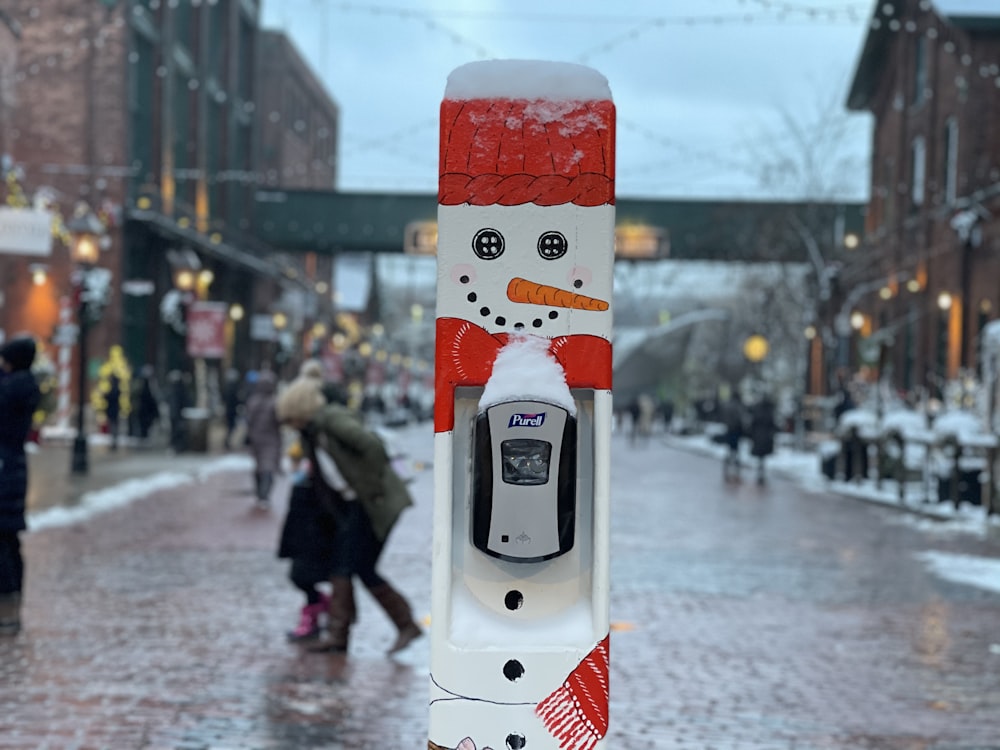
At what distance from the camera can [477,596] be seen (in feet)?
15.1

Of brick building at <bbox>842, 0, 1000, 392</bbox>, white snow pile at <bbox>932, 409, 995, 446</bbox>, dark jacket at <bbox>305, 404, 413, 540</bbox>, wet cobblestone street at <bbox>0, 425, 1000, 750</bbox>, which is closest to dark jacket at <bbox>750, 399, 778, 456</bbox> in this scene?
brick building at <bbox>842, 0, 1000, 392</bbox>

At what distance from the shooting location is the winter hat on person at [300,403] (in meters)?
8.95

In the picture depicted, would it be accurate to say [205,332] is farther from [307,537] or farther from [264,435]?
[307,537]

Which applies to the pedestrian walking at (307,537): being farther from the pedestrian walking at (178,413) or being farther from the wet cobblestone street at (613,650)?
the pedestrian walking at (178,413)

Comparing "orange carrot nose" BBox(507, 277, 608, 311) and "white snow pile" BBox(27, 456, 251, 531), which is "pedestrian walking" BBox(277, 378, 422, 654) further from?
"white snow pile" BBox(27, 456, 251, 531)

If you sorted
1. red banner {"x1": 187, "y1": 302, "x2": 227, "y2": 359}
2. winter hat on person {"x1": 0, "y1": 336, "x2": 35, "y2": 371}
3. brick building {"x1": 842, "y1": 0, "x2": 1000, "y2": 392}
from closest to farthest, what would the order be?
winter hat on person {"x1": 0, "y1": 336, "x2": 35, "y2": 371}
red banner {"x1": 187, "y1": 302, "x2": 227, "y2": 359}
brick building {"x1": 842, "y1": 0, "x2": 1000, "y2": 392}

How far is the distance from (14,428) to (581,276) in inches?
216

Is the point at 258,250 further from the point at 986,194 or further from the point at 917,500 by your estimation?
the point at 917,500

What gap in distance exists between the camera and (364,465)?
343 inches

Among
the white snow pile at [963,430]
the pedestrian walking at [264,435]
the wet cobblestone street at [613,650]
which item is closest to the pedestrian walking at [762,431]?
the white snow pile at [963,430]

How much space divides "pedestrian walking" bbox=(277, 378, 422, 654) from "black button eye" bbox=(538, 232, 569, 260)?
4.39 metres

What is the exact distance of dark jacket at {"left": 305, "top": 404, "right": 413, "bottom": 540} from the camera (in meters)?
8.68

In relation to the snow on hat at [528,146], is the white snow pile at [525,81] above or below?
above

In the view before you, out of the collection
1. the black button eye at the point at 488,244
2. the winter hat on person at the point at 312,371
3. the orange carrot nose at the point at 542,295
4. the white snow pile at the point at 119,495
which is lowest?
the white snow pile at the point at 119,495
